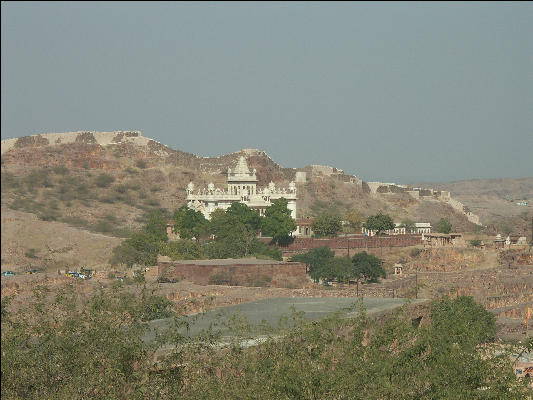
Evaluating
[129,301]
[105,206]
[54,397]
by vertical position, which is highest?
[105,206]

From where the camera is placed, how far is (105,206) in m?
97.8

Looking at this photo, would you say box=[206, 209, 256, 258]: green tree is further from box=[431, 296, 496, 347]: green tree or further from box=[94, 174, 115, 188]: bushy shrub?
box=[94, 174, 115, 188]: bushy shrub

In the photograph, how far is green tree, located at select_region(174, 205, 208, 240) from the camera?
216ft

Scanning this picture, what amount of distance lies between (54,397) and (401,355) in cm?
713

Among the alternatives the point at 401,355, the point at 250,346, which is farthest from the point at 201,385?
the point at 401,355

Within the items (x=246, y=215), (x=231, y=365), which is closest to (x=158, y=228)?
(x=246, y=215)

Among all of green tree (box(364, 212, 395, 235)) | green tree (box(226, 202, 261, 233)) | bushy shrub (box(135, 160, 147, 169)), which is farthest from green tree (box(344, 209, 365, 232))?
bushy shrub (box(135, 160, 147, 169))

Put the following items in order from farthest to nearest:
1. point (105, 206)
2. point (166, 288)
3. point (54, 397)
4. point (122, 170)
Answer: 1. point (122, 170)
2. point (105, 206)
3. point (166, 288)
4. point (54, 397)

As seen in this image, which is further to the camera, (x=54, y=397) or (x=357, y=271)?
(x=357, y=271)

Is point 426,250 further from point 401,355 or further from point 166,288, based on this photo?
point 401,355

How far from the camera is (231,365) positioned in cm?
1770

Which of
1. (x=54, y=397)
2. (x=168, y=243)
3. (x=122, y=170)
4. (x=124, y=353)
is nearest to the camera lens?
(x=54, y=397)

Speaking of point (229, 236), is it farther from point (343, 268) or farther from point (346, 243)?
point (346, 243)

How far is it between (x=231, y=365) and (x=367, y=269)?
38.5 metres
